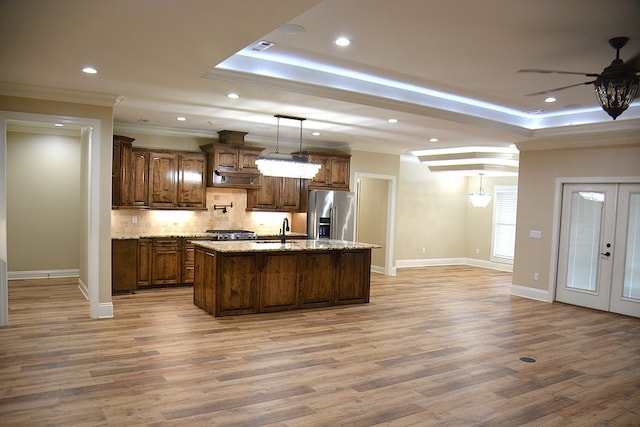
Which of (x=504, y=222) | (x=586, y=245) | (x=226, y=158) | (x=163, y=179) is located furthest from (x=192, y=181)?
(x=504, y=222)

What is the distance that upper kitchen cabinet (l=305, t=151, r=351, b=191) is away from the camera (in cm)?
925

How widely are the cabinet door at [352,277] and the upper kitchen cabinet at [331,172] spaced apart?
96.6 inches

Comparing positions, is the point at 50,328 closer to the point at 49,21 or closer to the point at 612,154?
the point at 49,21

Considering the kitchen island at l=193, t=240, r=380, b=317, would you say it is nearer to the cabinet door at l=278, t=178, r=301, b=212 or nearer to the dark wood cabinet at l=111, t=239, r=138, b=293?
the dark wood cabinet at l=111, t=239, r=138, b=293

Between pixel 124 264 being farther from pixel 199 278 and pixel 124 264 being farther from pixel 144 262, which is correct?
pixel 199 278

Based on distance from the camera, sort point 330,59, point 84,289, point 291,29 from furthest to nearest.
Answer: point 84,289
point 330,59
point 291,29

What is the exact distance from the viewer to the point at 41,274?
27.9 feet

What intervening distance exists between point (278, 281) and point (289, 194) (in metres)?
2.95

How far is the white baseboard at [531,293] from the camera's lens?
8.07 m

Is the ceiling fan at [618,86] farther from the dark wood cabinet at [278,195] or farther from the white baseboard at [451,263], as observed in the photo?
the white baseboard at [451,263]

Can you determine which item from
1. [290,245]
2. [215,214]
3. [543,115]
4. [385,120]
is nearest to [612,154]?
[543,115]

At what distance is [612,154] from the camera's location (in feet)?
24.0

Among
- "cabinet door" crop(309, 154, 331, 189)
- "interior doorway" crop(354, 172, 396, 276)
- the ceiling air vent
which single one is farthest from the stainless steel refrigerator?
the ceiling air vent

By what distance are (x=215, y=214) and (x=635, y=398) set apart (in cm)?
689
